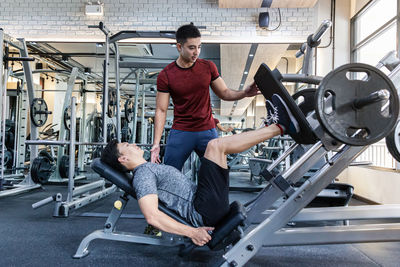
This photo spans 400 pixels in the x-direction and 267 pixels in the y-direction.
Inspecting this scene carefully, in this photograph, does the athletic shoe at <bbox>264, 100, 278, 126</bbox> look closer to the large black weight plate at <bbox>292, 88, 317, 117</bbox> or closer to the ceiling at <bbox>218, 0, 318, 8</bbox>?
the large black weight plate at <bbox>292, 88, 317, 117</bbox>

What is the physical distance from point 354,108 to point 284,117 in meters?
0.28

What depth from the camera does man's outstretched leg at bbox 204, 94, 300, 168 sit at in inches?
50.2

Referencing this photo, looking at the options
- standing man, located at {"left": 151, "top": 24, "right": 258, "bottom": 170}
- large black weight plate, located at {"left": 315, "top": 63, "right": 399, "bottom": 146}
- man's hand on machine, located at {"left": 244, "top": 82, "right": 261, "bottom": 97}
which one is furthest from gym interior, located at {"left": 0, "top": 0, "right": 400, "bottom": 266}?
standing man, located at {"left": 151, "top": 24, "right": 258, "bottom": 170}

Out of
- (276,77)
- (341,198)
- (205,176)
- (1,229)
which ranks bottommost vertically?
(1,229)

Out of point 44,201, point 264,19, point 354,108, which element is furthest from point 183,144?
point 264,19

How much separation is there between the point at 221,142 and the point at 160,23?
10.8 feet

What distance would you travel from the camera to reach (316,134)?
1.36 meters

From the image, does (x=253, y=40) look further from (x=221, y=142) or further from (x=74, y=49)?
(x=74, y=49)

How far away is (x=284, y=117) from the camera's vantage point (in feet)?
4.23

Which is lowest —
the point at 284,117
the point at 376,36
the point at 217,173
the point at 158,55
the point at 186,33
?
the point at 217,173

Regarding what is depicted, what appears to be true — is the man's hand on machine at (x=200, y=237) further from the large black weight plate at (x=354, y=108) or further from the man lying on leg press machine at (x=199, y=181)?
the large black weight plate at (x=354, y=108)

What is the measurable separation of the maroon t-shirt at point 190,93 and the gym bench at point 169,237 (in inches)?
18.2

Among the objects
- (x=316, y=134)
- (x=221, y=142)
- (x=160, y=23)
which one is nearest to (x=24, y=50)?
(x=160, y=23)

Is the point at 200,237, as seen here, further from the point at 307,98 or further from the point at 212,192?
the point at 307,98
